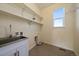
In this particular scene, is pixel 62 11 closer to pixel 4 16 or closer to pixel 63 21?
pixel 63 21

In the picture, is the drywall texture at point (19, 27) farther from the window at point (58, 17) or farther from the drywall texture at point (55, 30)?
the window at point (58, 17)

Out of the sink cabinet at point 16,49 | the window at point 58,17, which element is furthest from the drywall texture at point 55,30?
the sink cabinet at point 16,49

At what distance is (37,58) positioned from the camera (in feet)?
4.96

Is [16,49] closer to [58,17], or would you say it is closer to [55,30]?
[55,30]

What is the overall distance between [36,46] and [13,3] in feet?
3.09

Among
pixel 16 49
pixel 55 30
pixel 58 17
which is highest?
pixel 58 17

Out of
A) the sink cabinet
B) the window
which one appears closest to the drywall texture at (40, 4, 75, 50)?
the window

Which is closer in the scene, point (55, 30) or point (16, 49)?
point (16, 49)

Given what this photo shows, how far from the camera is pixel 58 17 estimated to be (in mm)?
1795

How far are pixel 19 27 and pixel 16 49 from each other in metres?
0.49

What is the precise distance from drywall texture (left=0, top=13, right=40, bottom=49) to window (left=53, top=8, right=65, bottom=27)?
379 mm

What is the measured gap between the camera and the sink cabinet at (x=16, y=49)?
3.90 feet

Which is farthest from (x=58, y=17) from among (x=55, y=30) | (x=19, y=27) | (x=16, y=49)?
(x=16, y=49)

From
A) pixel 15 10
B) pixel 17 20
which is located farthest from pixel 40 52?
pixel 15 10
